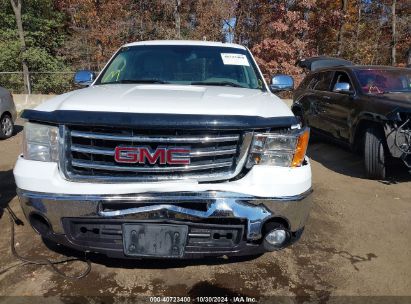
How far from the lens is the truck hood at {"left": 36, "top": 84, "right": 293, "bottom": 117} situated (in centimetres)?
266

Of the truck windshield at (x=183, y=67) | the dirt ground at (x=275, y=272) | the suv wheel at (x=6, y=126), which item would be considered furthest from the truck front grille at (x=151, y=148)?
the suv wheel at (x=6, y=126)

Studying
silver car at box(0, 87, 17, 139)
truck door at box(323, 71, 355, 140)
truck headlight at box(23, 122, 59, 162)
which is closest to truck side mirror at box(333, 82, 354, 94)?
truck door at box(323, 71, 355, 140)

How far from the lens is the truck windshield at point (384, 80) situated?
248 inches

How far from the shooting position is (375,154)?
18.1ft

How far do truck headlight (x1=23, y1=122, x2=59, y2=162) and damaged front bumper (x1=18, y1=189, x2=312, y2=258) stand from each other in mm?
254

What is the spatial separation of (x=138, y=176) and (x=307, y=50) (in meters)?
19.8

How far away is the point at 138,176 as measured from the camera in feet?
8.56

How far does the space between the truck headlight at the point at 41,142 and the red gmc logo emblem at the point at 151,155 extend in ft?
1.51

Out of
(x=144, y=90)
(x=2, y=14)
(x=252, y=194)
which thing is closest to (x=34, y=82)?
(x=2, y=14)

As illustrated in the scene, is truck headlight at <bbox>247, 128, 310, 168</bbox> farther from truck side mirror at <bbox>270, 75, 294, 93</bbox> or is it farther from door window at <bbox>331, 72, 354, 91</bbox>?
door window at <bbox>331, 72, 354, 91</bbox>

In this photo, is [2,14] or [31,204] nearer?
[31,204]

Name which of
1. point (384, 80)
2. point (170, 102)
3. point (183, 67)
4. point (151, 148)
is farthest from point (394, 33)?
point (151, 148)

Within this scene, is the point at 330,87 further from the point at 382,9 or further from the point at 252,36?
the point at 382,9

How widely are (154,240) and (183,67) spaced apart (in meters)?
2.12
